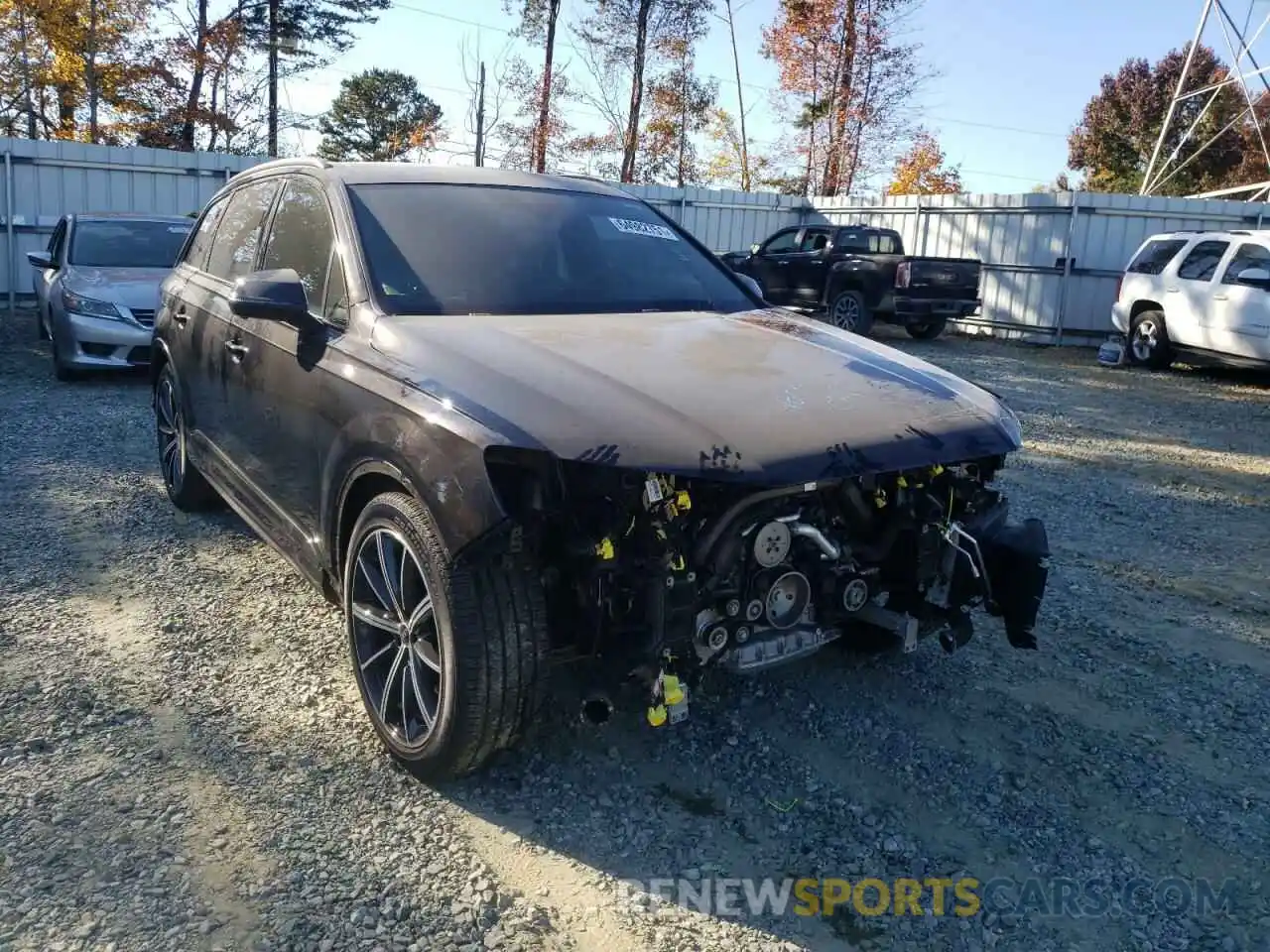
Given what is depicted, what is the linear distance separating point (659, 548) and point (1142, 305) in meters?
13.3

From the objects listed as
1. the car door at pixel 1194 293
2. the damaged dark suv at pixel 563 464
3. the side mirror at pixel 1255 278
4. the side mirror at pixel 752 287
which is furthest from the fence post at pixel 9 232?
the side mirror at pixel 1255 278

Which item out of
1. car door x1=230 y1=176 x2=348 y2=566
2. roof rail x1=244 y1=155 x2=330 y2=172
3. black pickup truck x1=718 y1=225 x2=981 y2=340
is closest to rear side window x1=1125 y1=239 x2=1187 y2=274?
black pickup truck x1=718 y1=225 x2=981 y2=340

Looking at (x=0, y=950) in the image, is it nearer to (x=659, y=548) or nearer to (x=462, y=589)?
(x=462, y=589)

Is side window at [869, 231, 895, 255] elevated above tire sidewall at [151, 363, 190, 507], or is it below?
above

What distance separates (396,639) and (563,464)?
2.95 ft

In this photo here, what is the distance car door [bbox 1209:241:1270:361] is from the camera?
11.9m

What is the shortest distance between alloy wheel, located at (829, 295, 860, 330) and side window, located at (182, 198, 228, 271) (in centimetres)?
1200

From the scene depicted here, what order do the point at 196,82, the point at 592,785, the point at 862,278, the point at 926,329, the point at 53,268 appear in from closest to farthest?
1. the point at 592,785
2. the point at 53,268
3. the point at 862,278
4. the point at 926,329
5. the point at 196,82

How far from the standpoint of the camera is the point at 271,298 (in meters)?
3.41

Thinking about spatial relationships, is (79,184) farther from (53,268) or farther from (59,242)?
(53,268)

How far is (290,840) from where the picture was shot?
9.27ft

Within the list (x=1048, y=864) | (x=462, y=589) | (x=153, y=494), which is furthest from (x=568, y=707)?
(x=153, y=494)

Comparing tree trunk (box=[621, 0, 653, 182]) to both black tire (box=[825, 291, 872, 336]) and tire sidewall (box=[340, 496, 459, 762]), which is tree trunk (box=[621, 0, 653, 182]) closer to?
black tire (box=[825, 291, 872, 336])

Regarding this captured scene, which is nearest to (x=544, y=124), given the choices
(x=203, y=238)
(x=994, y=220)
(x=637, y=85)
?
(x=637, y=85)
